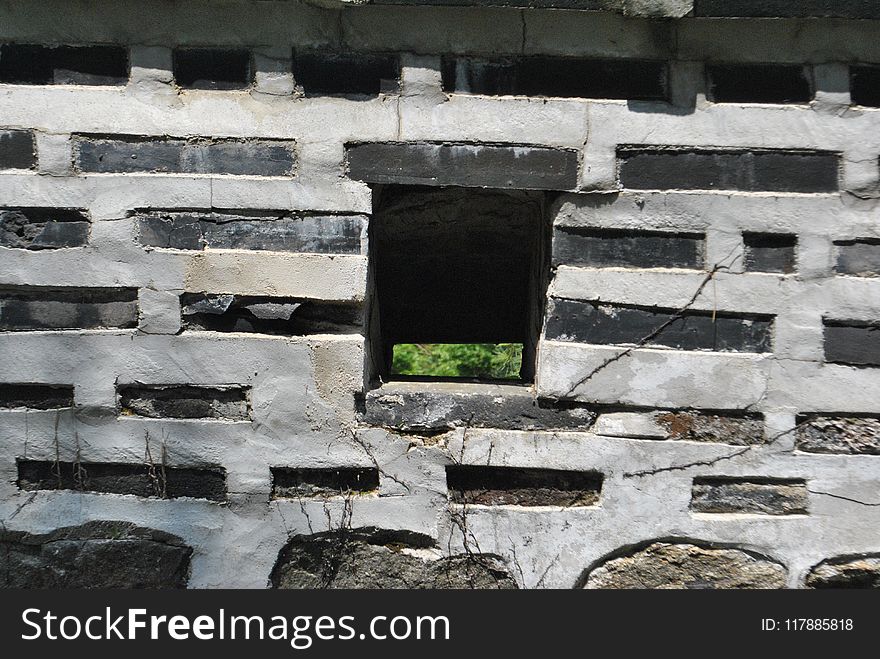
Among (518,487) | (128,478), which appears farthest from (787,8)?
(128,478)

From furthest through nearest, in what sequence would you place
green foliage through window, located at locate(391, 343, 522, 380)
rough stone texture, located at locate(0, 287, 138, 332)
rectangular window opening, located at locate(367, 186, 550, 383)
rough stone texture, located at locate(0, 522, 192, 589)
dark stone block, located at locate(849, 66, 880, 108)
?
green foliage through window, located at locate(391, 343, 522, 380) < rectangular window opening, located at locate(367, 186, 550, 383) < rough stone texture, located at locate(0, 522, 192, 589) < rough stone texture, located at locate(0, 287, 138, 332) < dark stone block, located at locate(849, 66, 880, 108)

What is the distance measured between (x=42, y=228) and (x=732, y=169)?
84.0 inches

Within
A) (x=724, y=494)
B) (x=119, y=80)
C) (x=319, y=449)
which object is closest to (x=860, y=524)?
(x=724, y=494)

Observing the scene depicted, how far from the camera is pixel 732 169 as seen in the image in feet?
8.60

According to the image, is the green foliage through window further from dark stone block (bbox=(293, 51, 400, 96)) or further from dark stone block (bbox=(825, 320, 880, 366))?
dark stone block (bbox=(293, 51, 400, 96))

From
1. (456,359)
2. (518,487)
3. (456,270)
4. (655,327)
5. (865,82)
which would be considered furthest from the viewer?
(456,359)

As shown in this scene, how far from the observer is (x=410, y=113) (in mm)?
2615

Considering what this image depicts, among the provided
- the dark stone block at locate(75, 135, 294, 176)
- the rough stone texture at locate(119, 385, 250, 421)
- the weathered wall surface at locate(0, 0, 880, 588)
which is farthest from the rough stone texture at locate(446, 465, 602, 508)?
the dark stone block at locate(75, 135, 294, 176)

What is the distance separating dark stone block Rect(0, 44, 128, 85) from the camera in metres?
2.61

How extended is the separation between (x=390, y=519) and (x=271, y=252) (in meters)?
0.94

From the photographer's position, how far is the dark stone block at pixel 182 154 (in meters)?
2.63

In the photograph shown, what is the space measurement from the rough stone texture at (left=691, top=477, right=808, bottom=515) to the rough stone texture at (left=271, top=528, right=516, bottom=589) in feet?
2.29

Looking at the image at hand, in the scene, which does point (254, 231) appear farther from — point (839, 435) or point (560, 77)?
point (839, 435)

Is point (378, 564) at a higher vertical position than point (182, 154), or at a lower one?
lower
